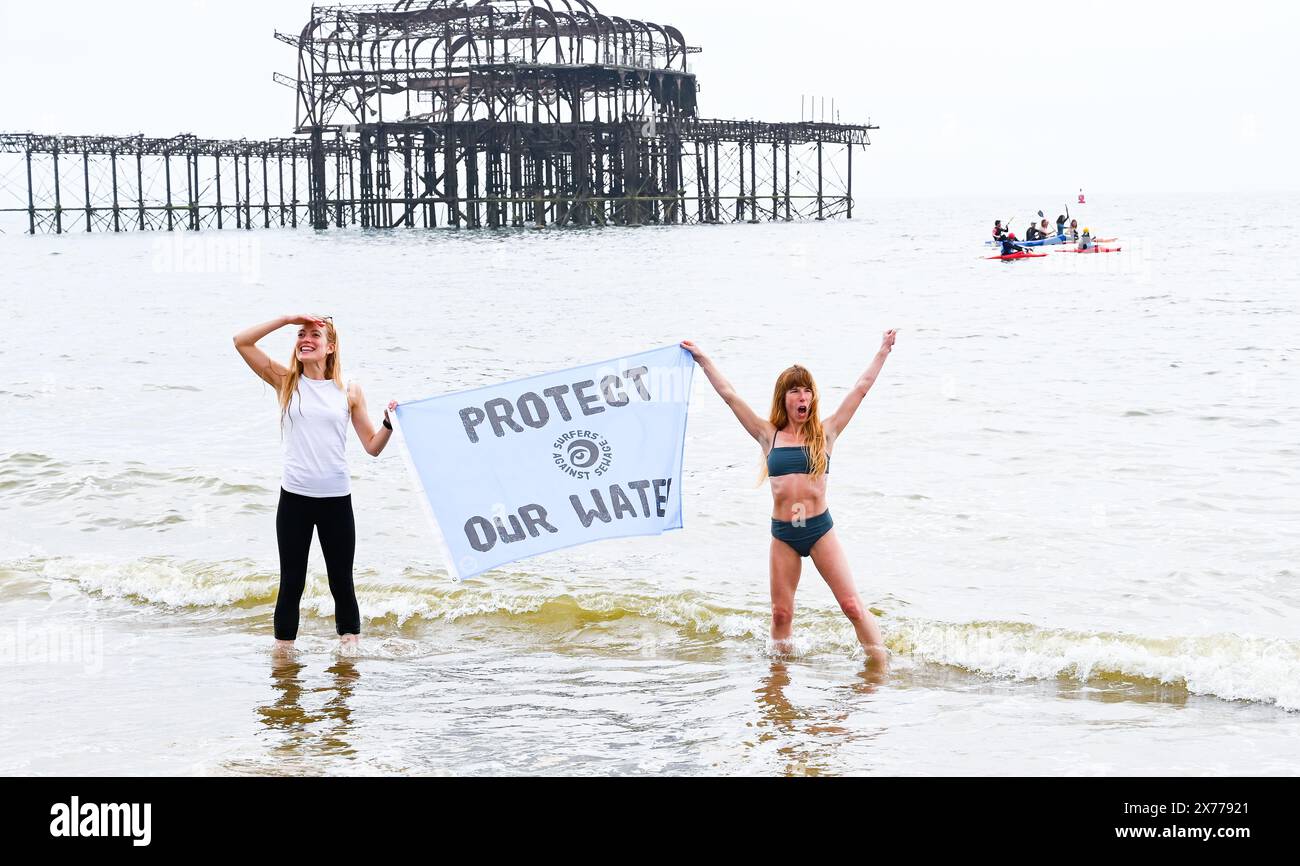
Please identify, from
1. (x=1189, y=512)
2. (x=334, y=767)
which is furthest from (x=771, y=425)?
(x=1189, y=512)

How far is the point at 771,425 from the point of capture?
279 inches

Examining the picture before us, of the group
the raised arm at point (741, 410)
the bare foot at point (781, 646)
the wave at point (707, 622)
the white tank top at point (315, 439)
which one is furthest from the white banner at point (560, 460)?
the wave at point (707, 622)

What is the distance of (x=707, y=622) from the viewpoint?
28.4 ft

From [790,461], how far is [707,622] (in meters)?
2.05

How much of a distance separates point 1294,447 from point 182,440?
1239 cm

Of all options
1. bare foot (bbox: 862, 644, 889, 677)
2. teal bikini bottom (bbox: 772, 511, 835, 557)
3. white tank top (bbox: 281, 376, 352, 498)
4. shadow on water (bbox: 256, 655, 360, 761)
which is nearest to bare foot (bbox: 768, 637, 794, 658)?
bare foot (bbox: 862, 644, 889, 677)

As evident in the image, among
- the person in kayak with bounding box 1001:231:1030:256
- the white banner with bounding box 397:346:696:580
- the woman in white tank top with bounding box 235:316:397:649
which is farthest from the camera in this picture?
the person in kayak with bounding box 1001:231:1030:256

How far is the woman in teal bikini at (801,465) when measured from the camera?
691 cm

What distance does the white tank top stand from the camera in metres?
6.79

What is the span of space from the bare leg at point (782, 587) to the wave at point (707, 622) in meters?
0.30

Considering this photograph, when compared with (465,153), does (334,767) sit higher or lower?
lower

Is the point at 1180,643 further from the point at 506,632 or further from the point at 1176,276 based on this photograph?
the point at 1176,276

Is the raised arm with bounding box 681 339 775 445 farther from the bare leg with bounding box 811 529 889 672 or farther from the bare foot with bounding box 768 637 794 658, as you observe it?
the bare foot with bounding box 768 637 794 658
